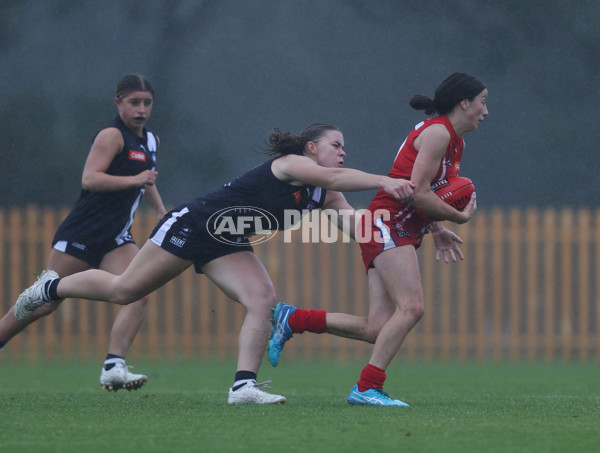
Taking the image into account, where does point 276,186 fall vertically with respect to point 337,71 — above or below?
below

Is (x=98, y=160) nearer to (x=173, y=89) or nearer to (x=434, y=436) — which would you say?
(x=434, y=436)

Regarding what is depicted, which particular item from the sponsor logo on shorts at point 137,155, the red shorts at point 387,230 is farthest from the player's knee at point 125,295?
the red shorts at point 387,230

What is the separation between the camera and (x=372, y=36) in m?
15.7

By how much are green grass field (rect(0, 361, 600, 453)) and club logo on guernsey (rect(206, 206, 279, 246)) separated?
40.8 inches

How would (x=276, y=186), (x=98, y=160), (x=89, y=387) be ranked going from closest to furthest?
(x=276, y=186), (x=98, y=160), (x=89, y=387)

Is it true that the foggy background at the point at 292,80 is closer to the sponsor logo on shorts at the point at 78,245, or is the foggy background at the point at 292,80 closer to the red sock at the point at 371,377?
the sponsor logo on shorts at the point at 78,245

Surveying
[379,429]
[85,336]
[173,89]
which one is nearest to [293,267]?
[85,336]

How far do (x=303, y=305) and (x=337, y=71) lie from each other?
458 cm

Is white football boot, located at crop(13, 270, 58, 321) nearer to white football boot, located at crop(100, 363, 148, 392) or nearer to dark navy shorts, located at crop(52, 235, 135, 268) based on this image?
dark navy shorts, located at crop(52, 235, 135, 268)

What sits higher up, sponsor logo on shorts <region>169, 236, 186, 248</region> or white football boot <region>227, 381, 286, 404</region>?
sponsor logo on shorts <region>169, 236, 186, 248</region>

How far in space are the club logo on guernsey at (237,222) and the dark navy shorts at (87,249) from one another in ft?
4.66

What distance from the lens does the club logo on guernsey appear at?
603 centimetres

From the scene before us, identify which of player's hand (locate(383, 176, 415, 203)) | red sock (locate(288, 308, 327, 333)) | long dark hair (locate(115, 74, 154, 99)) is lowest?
red sock (locate(288, 308, 327, 333))

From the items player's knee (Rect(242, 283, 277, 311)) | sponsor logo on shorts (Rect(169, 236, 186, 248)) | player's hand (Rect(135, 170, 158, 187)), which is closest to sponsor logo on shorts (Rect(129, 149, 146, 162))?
player's hand (Rect(135, 170, 158, 187))
